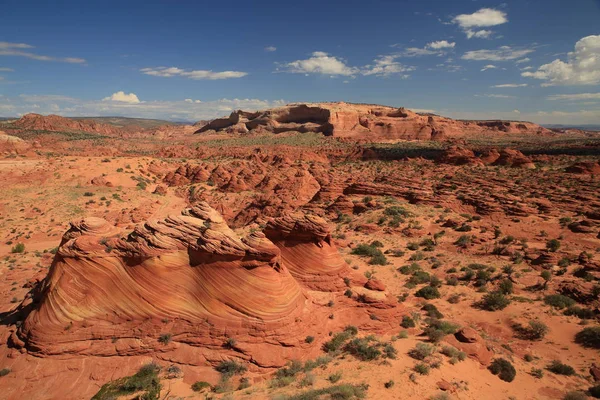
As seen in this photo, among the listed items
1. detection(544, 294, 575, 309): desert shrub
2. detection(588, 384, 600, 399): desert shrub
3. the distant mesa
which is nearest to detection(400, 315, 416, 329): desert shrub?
the distant mesa

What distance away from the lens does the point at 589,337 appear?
1313cm

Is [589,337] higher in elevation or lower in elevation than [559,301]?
lower

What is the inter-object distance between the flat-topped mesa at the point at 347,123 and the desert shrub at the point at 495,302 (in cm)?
8843

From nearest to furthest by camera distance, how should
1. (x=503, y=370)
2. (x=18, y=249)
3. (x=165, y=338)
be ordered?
(x=165, y=338) < (x=503, y=370) < (x=18, y=249)

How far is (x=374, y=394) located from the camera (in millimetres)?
9281

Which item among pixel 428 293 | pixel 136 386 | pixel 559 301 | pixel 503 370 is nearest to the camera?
pixel 136 386

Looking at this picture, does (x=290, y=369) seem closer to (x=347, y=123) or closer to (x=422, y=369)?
(x=422, y=369)

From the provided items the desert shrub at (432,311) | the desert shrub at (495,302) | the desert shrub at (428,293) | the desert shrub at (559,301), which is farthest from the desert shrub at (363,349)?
the desert shrub at (559,301)

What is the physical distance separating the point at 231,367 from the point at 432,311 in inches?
379

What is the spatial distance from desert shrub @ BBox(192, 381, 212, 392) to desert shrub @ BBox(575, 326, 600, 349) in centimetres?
1469

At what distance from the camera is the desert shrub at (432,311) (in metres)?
14.6

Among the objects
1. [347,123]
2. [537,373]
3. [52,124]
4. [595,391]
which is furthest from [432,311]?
[52,124]

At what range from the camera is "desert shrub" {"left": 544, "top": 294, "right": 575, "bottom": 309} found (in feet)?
50.9

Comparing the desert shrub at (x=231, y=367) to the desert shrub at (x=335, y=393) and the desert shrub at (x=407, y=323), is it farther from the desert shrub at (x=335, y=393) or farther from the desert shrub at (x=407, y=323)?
the desert shrub at (x=407, y=323)
